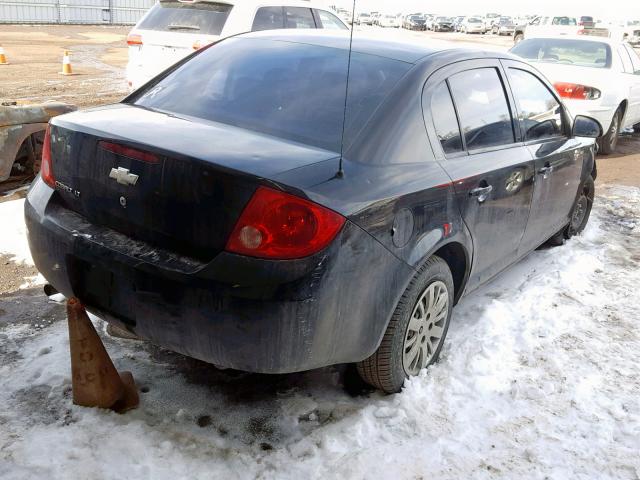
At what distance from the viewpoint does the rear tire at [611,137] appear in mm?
9562

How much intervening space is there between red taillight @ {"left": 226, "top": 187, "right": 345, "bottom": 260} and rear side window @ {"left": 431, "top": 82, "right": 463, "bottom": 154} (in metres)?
1.04

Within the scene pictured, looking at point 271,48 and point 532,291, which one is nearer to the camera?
point 271,48

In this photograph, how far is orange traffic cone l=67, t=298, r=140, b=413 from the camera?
2.66 m

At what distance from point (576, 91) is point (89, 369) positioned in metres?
7.98

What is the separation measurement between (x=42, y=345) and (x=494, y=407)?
2281 mm

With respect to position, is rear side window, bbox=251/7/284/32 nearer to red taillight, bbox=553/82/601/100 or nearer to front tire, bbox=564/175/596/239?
red taillight, bbox=553/82/601/100

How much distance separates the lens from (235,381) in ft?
10.1

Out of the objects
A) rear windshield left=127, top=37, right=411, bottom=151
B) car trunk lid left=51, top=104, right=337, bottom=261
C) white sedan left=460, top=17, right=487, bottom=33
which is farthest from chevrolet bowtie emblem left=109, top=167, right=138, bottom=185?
white sedan left=460, top=17, right=487, bottom=33

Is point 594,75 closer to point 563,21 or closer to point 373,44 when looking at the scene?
point 373,44

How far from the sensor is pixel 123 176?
2494 millimetres

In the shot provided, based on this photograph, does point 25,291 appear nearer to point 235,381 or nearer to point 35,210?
point 35,210

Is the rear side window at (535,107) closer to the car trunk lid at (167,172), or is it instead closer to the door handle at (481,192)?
the door handle at (481,192)

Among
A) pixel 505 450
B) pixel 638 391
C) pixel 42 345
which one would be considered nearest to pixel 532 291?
pixel 638 391

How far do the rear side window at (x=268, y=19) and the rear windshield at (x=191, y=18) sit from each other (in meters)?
0.37
